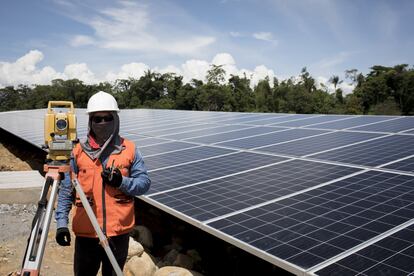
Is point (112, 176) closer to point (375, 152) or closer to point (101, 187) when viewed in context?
point (101, 187)

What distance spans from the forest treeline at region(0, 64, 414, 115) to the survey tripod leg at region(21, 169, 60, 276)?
182 ft

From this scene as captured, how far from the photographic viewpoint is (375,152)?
7574 millimetres

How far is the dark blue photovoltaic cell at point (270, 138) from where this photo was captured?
9.68 meters

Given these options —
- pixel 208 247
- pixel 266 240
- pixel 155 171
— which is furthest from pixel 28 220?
pixel 266 240

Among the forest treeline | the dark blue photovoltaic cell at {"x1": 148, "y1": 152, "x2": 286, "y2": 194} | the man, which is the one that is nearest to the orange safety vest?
the man

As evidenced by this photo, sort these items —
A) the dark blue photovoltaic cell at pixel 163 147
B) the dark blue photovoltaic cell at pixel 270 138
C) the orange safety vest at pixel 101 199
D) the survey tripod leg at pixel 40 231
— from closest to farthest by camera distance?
the survey tripod leg at pixel 40 231
the orange safety vest at pixel 101 199
the dark blue photovoltaic cell at pixel 270 138
the dark blue photovoltaic cell at pixel 163 147

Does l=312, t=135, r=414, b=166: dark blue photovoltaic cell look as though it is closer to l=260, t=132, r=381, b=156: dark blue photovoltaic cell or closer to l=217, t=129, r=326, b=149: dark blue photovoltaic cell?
l=260, t=132, r=381, b=156: dark blue photovoltaic cell

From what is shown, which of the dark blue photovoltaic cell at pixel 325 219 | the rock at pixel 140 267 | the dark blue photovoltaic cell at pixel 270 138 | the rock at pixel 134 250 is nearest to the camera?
the dark blue photovoltaic cell at pixel 325 219

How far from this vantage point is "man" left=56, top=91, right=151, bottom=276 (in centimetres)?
372

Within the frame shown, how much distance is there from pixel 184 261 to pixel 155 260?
0.80 meters

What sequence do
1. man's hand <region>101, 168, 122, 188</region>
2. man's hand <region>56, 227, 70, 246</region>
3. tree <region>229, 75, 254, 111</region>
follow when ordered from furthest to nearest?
tree <region>229, 75, 254, 111</region>
man's hand <region>56, 227, 70, 246</region>
man's hand <region>101, 168, 122, 188</region>

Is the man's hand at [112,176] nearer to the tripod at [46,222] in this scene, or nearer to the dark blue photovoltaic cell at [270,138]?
the tripod at [46,222]

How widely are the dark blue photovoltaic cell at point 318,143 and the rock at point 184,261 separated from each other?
3209 millimetres

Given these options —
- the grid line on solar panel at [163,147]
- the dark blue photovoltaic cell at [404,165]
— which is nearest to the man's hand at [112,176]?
the dark blue photovoltaic cell at [404,165]
